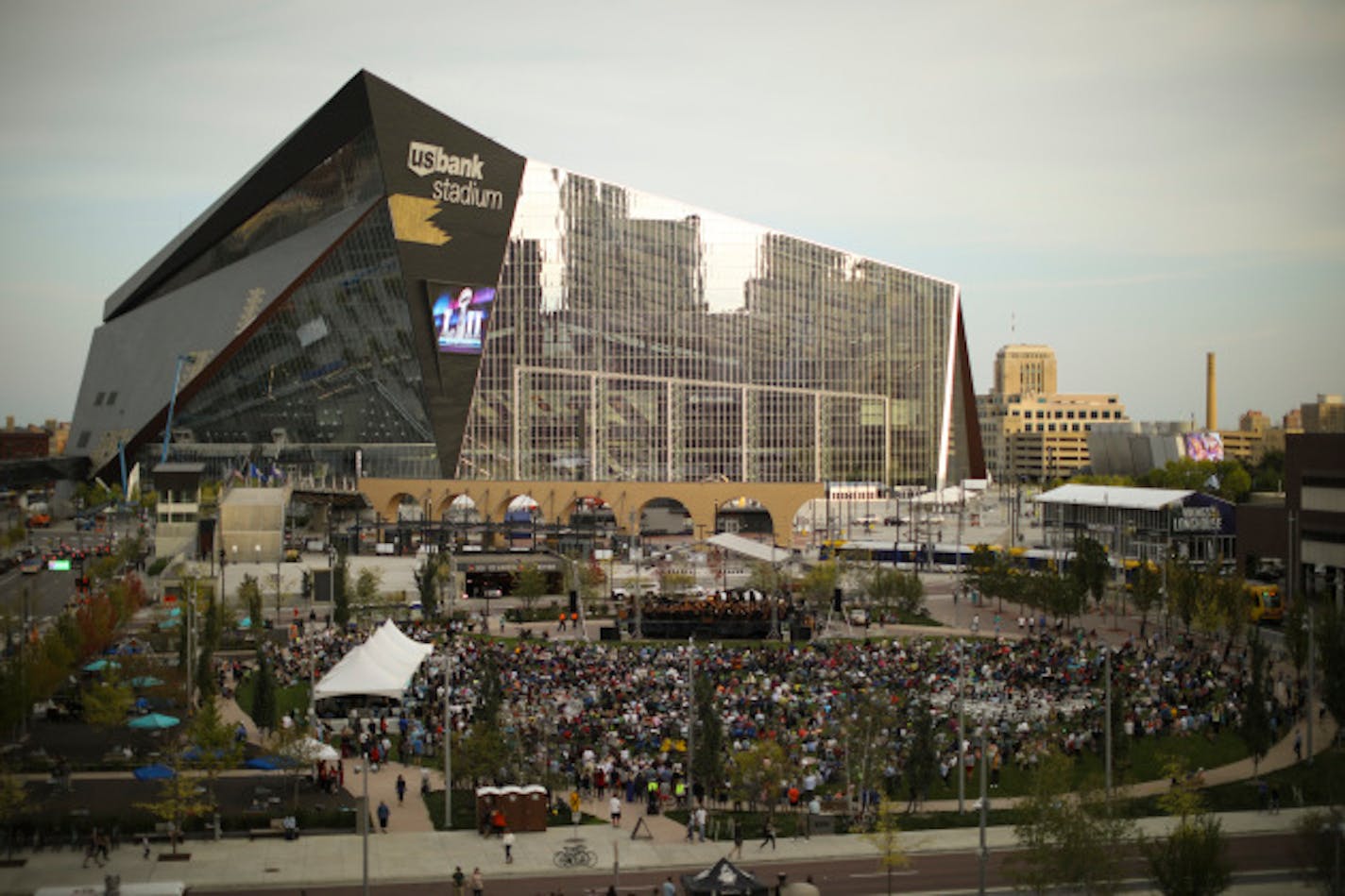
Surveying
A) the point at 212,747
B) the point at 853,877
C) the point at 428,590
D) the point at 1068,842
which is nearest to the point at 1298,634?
the point at 853,877

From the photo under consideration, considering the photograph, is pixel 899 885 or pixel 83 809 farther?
pixel 83 809

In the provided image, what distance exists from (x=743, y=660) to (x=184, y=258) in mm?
89246

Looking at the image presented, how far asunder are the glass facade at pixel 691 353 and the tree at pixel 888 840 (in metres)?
92.1

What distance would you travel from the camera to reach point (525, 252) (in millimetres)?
124438

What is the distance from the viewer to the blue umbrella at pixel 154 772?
38.0m

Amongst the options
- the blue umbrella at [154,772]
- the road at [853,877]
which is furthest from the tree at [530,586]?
the road at [853,877]

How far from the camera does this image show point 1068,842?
29.8 metres

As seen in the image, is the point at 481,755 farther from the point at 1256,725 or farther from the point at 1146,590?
the point at 1146,590

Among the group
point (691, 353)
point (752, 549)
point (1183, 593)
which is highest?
point (691, 353)

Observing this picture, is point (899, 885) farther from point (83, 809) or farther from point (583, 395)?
point (583, 395)

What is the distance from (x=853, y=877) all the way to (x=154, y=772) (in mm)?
17216

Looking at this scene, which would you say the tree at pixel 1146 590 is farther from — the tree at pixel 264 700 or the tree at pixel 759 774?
the tree at pixel 264 700

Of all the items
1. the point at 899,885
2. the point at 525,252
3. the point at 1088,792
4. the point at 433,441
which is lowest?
the point at 899,885

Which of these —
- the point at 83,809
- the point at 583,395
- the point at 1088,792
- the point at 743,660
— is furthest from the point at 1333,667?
the point at 583,395
